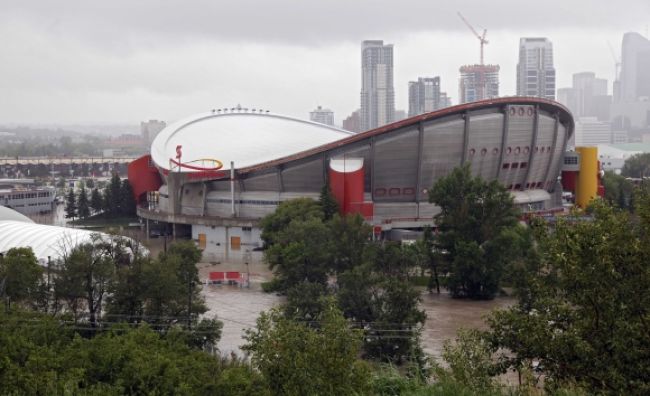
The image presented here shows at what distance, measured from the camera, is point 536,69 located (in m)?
158

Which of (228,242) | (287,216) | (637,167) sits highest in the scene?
(637,167)

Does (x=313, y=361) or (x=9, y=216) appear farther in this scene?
(x=9, y=216)

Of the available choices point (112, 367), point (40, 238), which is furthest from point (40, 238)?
point (112, 367)

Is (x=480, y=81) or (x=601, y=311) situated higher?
(x=480, y=81)

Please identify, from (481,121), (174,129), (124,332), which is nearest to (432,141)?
(481,121)

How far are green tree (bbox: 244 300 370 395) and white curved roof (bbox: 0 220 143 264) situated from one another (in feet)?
70.5

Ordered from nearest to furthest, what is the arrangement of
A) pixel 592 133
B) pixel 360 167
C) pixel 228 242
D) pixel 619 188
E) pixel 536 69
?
pixel 360 167 → pixel 228 242 → pixel 619 188 → pixel 536 69 → pixel 592 133

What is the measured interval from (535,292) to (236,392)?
5.19 m

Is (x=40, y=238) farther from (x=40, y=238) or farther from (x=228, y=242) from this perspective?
(x=228, y=242)

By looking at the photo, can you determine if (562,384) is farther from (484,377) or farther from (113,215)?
(113,215)

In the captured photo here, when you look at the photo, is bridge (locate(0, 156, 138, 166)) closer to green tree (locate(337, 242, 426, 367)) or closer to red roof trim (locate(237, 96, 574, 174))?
red roof trim (locate(237, 96, 574, 174))

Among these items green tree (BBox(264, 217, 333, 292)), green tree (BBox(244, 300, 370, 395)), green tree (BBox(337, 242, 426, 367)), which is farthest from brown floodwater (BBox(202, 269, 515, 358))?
green tree (BBox(244, 300, 370, 395))

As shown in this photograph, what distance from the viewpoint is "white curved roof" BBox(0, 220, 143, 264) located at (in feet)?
113

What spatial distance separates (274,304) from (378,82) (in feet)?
453
